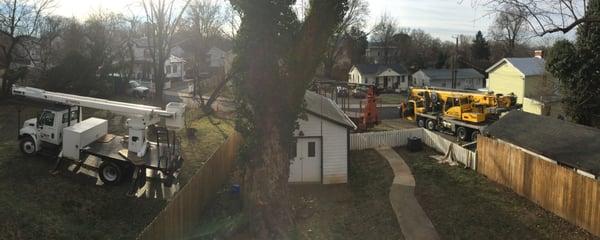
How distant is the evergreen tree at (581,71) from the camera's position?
27.3 metres

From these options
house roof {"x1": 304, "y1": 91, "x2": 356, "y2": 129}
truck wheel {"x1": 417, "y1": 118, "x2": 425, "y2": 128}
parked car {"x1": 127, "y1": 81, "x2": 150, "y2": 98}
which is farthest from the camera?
parked car {"x1": 127, "y1": 81, "x2": 150, "y2": 98}

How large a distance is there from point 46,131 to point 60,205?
5.37 metres

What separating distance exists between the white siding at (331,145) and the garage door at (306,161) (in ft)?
0.83

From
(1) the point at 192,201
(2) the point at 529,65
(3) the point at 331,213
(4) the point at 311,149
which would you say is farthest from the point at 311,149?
(2) the point at 529,65

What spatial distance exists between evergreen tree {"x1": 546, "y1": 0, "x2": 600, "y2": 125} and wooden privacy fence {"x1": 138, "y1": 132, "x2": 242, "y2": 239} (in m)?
19.7

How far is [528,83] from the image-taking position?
4541cm

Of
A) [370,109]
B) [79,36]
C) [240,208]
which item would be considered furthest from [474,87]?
[240,208]

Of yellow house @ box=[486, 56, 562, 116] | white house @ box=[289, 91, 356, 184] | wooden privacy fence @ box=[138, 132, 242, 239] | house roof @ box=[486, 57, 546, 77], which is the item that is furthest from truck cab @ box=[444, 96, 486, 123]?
wooden privacy fence @ box=[138, 132, 242, 239]

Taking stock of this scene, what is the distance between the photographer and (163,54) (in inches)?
1586

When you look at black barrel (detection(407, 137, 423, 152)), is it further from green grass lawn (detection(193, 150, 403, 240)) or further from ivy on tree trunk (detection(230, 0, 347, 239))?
ivy on tree trunk (detection(230, 0, 347, 239))

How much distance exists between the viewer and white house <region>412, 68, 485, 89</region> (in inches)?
2889

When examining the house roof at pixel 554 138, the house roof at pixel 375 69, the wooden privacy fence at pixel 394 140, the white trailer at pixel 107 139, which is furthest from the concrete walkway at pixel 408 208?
the house roof at pixel 375 69

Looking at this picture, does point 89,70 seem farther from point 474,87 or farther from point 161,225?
point 474,87

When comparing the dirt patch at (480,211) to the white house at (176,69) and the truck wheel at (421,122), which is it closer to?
the truck wheel at (421,122)
